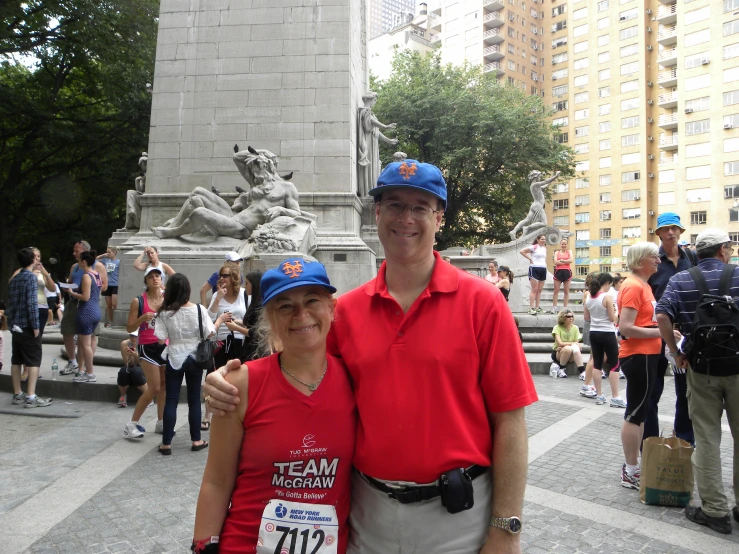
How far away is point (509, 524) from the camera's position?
1.83 meters

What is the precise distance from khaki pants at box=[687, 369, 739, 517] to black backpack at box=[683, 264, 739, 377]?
0.36 ft

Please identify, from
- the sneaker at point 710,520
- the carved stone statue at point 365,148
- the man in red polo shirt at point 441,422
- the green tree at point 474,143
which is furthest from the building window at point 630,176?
the man in red polo shirt at point 441,422

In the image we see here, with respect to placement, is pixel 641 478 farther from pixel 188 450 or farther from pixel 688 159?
pixel 688 159

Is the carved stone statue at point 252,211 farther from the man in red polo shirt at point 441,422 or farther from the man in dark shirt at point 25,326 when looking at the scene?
the man in red polo shirt at point 441,422

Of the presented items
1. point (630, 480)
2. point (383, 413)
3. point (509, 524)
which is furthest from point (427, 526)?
point (630, 480)

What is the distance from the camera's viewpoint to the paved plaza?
12.4ft

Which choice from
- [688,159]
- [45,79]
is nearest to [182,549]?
[45,79]

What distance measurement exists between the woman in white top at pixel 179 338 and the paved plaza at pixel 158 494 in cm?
38

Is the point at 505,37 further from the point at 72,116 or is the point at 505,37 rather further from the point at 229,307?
the point at 229,307

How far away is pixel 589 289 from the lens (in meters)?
8.62

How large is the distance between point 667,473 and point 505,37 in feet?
237

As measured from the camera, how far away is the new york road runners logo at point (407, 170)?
2.00m

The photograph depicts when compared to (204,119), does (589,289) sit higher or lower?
lower

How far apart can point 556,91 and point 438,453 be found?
246ft
